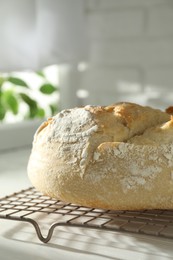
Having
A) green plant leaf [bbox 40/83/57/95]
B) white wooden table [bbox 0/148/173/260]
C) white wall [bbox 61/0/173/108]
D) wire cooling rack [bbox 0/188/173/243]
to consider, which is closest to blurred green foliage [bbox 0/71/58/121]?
green plant leaf [bbox 40/83/57/95]

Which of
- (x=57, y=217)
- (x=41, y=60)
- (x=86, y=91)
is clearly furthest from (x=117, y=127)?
(x=86, y=91)

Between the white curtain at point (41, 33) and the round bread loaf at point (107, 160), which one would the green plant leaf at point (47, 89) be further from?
the round bread loaf at point (107, 160)

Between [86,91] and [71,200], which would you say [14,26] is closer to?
[86,91]

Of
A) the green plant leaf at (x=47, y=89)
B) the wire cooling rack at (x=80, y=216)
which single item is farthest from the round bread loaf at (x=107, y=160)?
the green plant leaf at (x=47, y=89)

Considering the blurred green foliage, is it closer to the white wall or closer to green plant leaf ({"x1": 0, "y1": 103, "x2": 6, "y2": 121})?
green plant leaf ({"x1": 0, "y1": 103, "x2": 6, "y2": 121})

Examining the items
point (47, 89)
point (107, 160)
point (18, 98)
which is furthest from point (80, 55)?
point (107, 160)

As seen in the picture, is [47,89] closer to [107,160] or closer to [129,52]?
[129,52]
